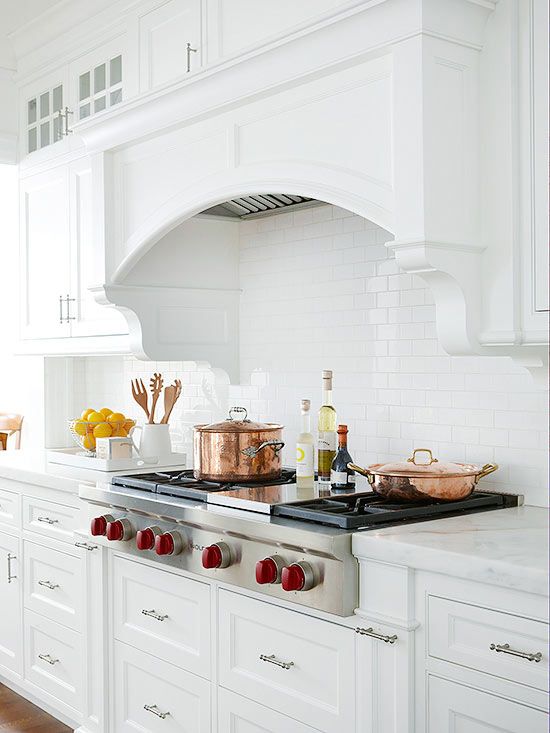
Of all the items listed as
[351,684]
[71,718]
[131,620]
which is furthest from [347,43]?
[71,718]

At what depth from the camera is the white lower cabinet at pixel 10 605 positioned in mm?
3995

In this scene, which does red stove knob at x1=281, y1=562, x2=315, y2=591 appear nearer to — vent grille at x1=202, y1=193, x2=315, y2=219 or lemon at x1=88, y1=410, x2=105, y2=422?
vent grille at x1=202, y1=193, x2=315, y2=219

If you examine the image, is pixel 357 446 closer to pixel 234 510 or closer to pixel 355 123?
pixel 234 510

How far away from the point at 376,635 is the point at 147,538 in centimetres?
95

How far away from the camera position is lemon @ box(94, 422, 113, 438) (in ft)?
12.6

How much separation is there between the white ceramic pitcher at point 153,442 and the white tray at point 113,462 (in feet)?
0.08

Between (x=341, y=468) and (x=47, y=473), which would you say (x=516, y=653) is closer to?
(x=341, y=468)

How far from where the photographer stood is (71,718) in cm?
359

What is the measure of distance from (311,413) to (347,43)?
1418 millimetres

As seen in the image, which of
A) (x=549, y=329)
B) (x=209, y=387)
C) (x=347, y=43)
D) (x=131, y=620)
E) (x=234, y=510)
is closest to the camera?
(x=549, y=329)

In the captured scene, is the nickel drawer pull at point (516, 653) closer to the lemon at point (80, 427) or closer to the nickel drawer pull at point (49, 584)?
the nickel drawer pull at point (49, 584)

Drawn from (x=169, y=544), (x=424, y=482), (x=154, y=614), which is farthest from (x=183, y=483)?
(x=424, y=482)

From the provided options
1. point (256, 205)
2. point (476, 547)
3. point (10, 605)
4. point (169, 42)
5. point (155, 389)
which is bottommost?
point (10, 605)

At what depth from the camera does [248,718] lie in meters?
2.68
